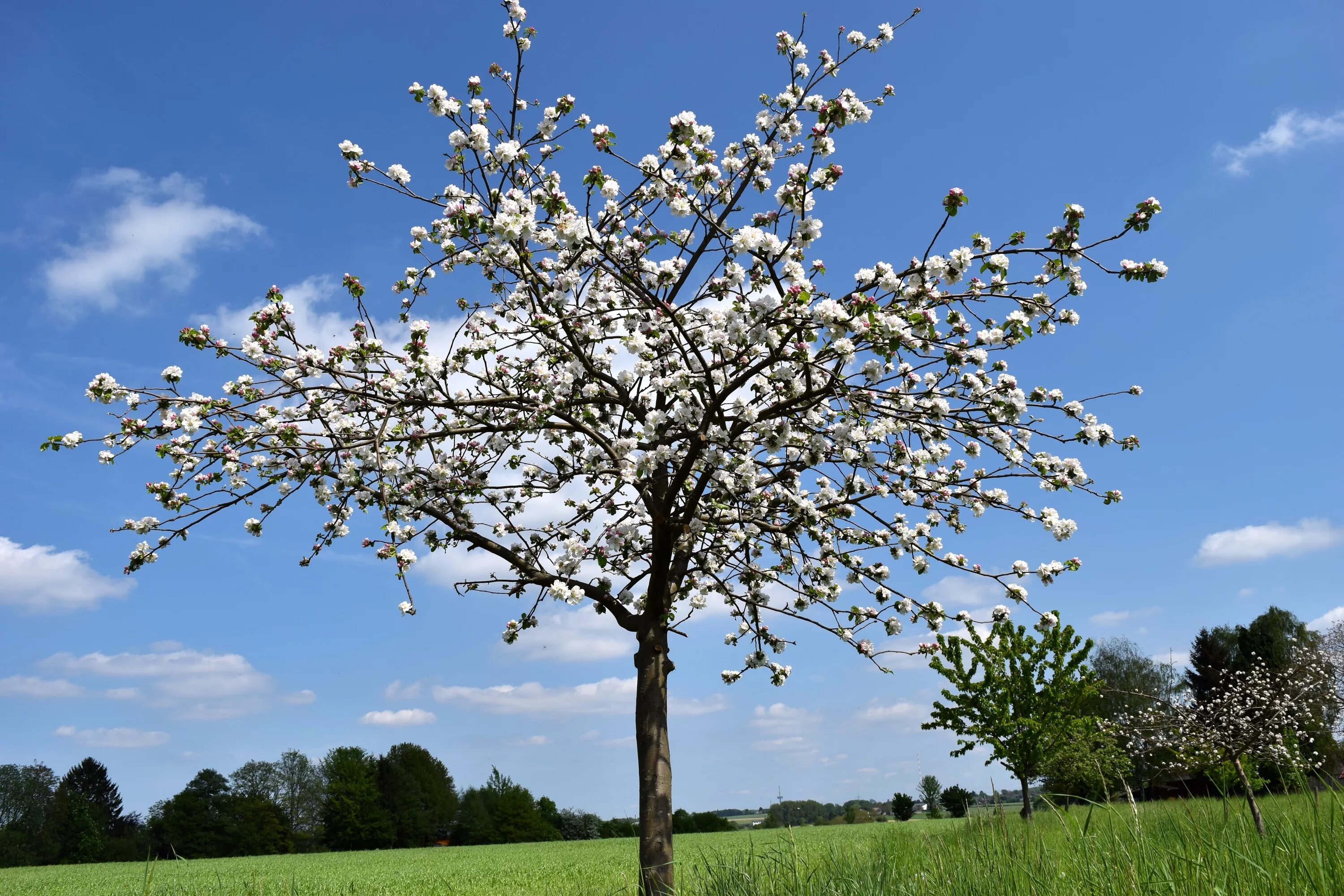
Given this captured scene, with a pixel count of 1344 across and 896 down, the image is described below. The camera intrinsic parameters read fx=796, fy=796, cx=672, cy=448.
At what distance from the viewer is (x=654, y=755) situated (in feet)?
27.3

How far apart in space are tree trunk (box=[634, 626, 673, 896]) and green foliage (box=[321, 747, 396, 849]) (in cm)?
5202

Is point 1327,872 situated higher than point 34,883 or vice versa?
point 1327,872

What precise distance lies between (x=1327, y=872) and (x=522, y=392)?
6883 mm

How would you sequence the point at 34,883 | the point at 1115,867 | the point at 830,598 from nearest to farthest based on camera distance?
the point at 1115,867 → the point at 830,598 → the point at 34,883

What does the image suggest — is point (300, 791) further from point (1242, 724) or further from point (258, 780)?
point (1242, 724)

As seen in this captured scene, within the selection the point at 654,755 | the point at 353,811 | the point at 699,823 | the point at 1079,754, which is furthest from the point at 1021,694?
the point at 353,811

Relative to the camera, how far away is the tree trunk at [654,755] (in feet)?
26.4

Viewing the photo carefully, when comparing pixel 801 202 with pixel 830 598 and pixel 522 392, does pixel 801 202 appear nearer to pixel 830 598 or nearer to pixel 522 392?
pixel 522 392

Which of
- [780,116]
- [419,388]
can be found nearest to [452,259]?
[419,388]

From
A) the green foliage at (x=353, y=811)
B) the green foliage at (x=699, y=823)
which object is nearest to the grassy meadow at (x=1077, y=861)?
the green foliage at (x=699, y=823)

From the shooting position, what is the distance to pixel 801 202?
22.1ft

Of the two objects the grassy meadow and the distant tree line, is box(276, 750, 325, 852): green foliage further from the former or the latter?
the grassy meadow

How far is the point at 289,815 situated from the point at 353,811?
10.5 meters

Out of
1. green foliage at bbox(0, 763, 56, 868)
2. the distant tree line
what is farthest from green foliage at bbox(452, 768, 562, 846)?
green foliage at bbox(0, 763, 56, 868)
